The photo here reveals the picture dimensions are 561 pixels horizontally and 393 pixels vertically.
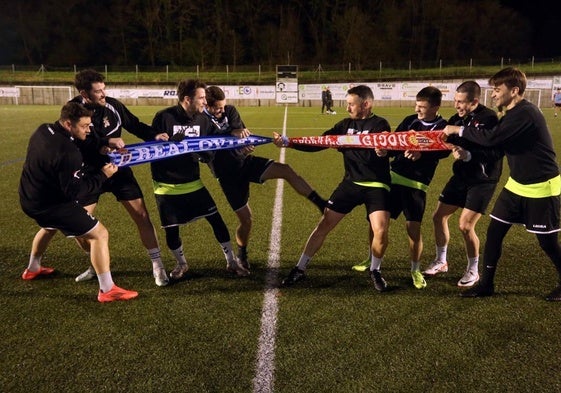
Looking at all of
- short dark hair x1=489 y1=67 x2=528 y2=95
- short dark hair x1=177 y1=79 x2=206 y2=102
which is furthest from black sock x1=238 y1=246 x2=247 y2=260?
short dark hair x1=489 y1=67 x2=528 y2=95

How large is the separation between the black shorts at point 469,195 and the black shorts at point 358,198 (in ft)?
2.81

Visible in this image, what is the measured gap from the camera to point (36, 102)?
130ft

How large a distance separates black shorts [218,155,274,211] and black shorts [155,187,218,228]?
41cm

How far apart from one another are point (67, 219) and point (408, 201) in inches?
136

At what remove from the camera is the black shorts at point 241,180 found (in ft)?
17.9

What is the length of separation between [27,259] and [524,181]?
230 inches

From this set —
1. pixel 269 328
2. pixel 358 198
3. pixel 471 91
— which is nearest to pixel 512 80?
pixel 471 91

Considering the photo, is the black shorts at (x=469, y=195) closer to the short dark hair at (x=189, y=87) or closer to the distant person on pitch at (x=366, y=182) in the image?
the distant person on pitch at (x=366, y=182)

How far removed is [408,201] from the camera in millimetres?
4992

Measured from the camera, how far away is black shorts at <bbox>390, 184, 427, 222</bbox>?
496 cm

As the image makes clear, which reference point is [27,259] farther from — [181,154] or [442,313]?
[442,313]

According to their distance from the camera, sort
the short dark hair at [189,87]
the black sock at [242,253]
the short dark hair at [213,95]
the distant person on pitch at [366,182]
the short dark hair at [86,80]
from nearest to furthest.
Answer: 1. the distant person on pitch at [366,182]
2. the short dark hair at [86,80]
3. the short dark hair at [189,87]
4. the short dark hair at [213,95]
5. the black sock at [242,253]

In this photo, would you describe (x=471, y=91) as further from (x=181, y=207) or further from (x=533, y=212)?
(x=181, y=207)

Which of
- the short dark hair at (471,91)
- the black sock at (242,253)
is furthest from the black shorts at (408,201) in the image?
the black sock at (242,253)
